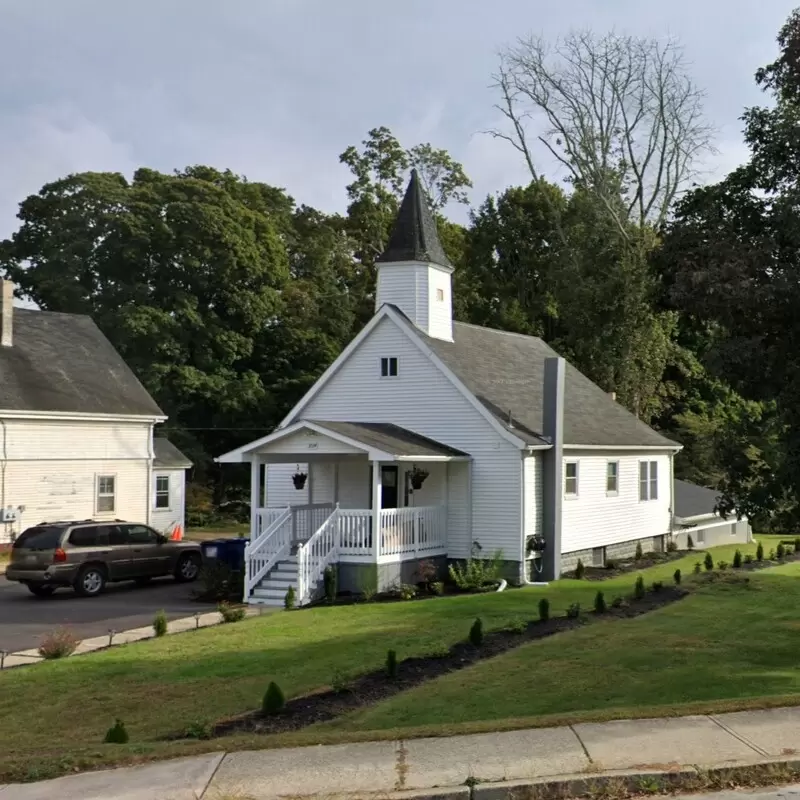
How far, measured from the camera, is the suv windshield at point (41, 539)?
831 inches

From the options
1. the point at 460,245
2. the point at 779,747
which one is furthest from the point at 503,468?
the point at 460,245

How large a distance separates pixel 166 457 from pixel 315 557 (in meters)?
16.5

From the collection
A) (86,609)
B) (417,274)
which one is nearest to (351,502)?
(417,274)

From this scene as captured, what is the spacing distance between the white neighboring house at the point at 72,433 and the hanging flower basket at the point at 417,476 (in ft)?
44.6

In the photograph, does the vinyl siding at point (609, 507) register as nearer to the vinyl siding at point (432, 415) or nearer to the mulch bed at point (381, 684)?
the vinyl siding at point (432, 415)

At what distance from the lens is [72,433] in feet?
104

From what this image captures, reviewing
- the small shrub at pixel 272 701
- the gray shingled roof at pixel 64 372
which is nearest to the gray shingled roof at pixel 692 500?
the gray shingled roof at pixel 64 372

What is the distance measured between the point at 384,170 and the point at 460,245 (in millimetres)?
5994

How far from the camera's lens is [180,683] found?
12.2 meters

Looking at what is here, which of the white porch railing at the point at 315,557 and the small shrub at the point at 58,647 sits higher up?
the white porch railing at the point at 315,557

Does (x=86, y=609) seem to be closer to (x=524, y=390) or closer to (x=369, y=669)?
(x=369, y=669)

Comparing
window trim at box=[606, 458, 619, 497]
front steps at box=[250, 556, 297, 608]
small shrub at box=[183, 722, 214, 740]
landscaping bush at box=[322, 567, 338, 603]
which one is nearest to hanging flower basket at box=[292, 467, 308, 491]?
front steps at box=[250, 556, 297, 608]

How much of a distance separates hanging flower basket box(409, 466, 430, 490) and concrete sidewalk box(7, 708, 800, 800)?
46.4 ft

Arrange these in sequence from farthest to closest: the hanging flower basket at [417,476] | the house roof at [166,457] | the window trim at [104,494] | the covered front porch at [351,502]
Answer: the house roof at [166,457] → the window trim at [104,494] → the hanging flower basket at [417,476] → the covered front porch at [351,502]
